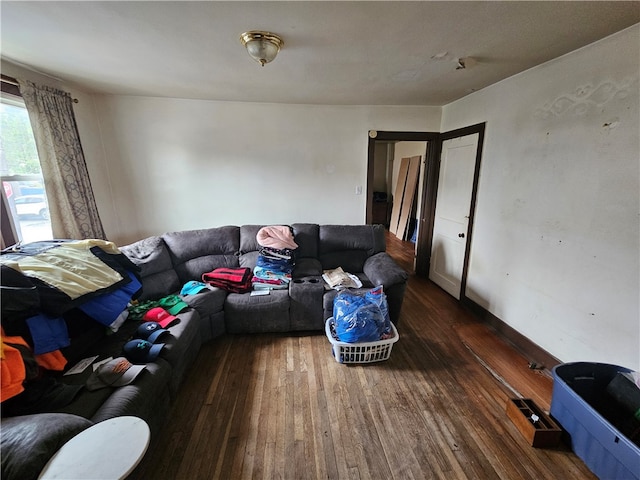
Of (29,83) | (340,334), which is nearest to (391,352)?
(340,334)

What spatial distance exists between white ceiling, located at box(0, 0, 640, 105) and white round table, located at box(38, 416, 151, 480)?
1.89 m

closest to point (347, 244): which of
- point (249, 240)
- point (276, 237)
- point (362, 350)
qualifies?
point (276, 237)

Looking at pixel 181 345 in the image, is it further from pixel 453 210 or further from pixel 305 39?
pixel 453 210

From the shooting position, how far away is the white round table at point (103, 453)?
0.82 metres

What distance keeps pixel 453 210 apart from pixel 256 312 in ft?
8.41

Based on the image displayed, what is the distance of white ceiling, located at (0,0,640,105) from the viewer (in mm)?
1341

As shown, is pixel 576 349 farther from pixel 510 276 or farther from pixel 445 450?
pixel 445 450

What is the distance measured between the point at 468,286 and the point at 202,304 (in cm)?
279

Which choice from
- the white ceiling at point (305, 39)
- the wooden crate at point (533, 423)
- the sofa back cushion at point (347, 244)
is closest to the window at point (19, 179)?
the white ceiling at point (305, 39)

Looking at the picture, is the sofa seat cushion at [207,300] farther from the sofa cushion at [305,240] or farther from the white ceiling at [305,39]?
the white ceiling at [305,39]

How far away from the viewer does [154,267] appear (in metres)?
2.42

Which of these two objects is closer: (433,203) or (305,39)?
(305,39)

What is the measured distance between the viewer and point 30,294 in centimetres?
129

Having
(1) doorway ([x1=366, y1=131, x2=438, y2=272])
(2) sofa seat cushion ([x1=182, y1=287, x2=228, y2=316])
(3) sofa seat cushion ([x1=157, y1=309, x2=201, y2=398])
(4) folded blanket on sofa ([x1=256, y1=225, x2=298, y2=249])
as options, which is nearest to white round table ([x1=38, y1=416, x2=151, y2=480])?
(3) sofa seat cushion ([x1=157, y1=309, x2=201, y2=398])
